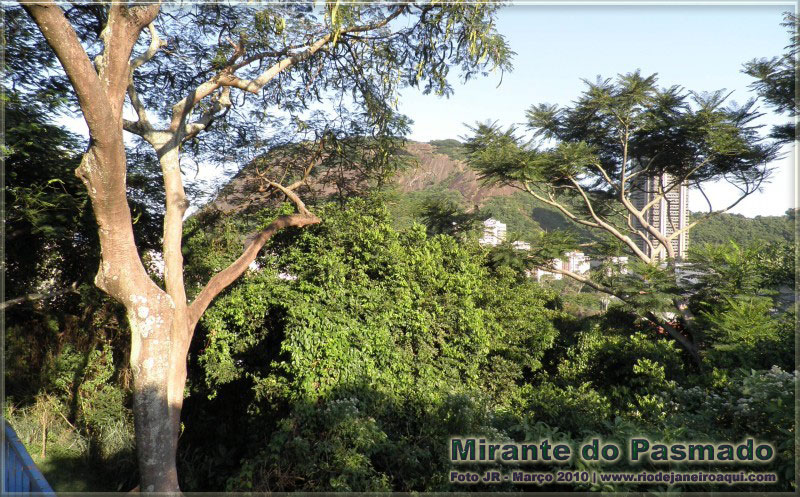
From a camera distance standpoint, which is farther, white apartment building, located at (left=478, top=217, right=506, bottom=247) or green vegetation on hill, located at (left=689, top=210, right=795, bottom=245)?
green vegetation on hill, located at (left=689, top=210, right=795, bottom=245)

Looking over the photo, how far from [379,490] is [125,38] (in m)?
4.64

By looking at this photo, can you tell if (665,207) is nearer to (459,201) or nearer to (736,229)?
(736,229)

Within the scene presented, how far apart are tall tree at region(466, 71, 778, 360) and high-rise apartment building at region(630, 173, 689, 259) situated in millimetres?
90

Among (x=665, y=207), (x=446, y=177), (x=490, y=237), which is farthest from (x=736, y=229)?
(x=446, y=177)

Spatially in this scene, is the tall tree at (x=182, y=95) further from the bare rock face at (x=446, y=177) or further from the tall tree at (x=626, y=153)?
the bare rock face at (x=446, y=177)

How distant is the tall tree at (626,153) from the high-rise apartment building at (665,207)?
3.5 inches

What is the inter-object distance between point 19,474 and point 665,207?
14875mm

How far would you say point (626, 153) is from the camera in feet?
41.0

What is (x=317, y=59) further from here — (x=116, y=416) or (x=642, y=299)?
(x=642, y=299)

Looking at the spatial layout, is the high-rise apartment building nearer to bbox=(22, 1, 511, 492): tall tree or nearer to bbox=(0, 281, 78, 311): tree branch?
bbox=(22, 1, 511, 492): tall tree

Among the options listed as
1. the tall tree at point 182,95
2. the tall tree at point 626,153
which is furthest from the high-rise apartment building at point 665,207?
the tall tree at point 182,95

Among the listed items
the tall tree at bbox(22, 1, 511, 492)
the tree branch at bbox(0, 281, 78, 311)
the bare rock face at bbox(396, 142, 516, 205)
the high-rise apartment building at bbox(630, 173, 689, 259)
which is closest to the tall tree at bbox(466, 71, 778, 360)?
the high-rise apartment building at bbox(630, 173, 689, 259)

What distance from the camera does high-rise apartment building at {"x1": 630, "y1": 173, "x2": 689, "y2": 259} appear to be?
13047mm

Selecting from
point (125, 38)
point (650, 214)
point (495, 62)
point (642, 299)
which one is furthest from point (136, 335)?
point (650, 214)
